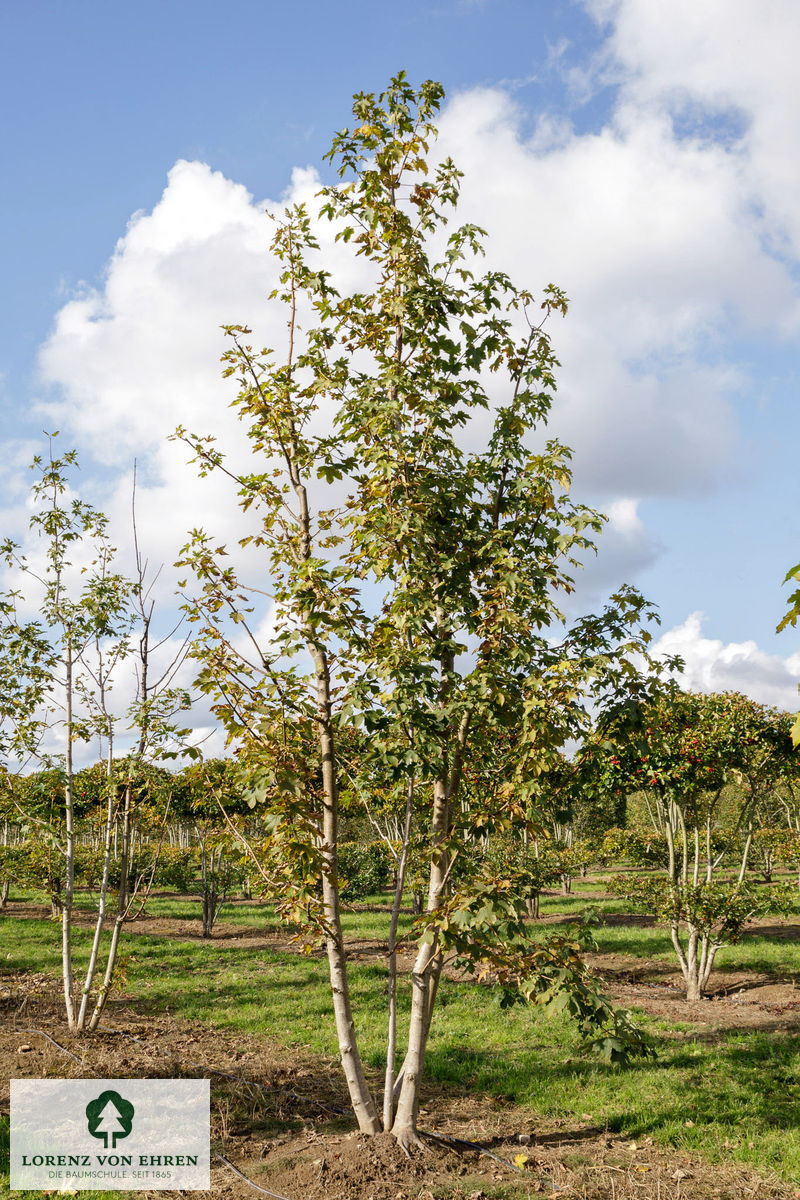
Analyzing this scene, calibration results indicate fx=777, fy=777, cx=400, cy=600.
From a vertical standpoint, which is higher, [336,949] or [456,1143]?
[336,949]

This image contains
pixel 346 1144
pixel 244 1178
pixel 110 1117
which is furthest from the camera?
pixel 110 1117

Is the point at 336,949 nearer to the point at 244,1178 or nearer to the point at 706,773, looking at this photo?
the point at 244,1178

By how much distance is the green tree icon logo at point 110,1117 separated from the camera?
18.6 feet

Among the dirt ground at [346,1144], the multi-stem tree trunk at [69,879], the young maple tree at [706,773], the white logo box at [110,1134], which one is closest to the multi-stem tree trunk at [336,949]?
the dirt ground at [346,1144]

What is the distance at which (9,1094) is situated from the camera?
245 inches

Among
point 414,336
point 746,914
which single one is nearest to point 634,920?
point 746,914

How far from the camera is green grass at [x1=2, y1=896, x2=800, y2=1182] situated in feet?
19.4

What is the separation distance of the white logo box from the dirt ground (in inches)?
7.1

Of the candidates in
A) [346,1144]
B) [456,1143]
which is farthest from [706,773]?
[346,1144]

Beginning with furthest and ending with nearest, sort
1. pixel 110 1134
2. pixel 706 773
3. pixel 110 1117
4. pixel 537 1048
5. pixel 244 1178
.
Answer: pixel 706 773
pixel 537 1048
pixel 110 1117
pixel 110 1134
pixel 244 1178

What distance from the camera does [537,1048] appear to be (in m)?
7.87

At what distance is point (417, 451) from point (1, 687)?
5831mm

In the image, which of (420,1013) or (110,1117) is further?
(110,1117)

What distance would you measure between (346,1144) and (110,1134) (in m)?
1.82
